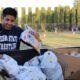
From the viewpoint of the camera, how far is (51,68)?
10.2 feet

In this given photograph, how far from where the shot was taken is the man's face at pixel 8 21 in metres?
3.82

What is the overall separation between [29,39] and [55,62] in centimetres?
48

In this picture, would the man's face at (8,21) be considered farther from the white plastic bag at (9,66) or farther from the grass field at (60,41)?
the grass field at (60,41)

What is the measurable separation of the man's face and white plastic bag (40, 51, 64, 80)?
831 mm

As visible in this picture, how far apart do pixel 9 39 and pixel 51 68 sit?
88cm

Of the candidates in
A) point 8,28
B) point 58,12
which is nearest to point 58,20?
point 58,12

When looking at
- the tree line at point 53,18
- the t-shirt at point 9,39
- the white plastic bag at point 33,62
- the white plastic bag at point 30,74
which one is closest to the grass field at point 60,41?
the t-shirt at point 9,39

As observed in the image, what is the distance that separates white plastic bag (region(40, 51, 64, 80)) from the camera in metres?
3.09

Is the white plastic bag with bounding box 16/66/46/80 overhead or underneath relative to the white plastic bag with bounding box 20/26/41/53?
underneath

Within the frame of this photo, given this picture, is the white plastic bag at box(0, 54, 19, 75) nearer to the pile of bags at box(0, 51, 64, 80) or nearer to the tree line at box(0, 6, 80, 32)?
the pile of bags at box(0, 51, 64, 80)

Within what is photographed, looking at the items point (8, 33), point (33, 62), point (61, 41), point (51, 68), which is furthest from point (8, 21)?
point (61, 41)

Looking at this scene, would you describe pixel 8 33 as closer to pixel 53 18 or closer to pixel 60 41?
pixel 60 41

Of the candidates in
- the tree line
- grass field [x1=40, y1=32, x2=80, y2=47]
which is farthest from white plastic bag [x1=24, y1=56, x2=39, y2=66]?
the tree line

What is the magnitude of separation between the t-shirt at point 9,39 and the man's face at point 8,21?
0.05m
